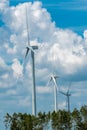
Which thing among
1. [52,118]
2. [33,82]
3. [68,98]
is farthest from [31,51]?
[68,98]

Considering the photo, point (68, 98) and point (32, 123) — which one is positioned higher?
point (68, 98)

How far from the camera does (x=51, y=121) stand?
128375mm

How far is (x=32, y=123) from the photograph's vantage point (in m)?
126

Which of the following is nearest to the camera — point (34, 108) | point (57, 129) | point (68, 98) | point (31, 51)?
point (34, 108)

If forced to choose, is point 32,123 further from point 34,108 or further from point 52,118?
point 34,108

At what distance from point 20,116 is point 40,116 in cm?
634

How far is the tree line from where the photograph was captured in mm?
125750

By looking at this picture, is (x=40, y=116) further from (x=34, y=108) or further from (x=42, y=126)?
(x=34, y=108)

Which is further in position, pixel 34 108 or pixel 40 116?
pixel 40 116

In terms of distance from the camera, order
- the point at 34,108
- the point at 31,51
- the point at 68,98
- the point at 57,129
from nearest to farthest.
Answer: the point at 34,108 < the point at 31,51 < the point at 57,129 < the point at 68,98

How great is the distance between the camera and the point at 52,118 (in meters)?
127

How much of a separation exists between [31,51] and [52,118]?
23.8m

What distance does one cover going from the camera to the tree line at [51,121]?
126m

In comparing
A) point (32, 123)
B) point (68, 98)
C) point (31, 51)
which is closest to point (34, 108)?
point (31, 51)
